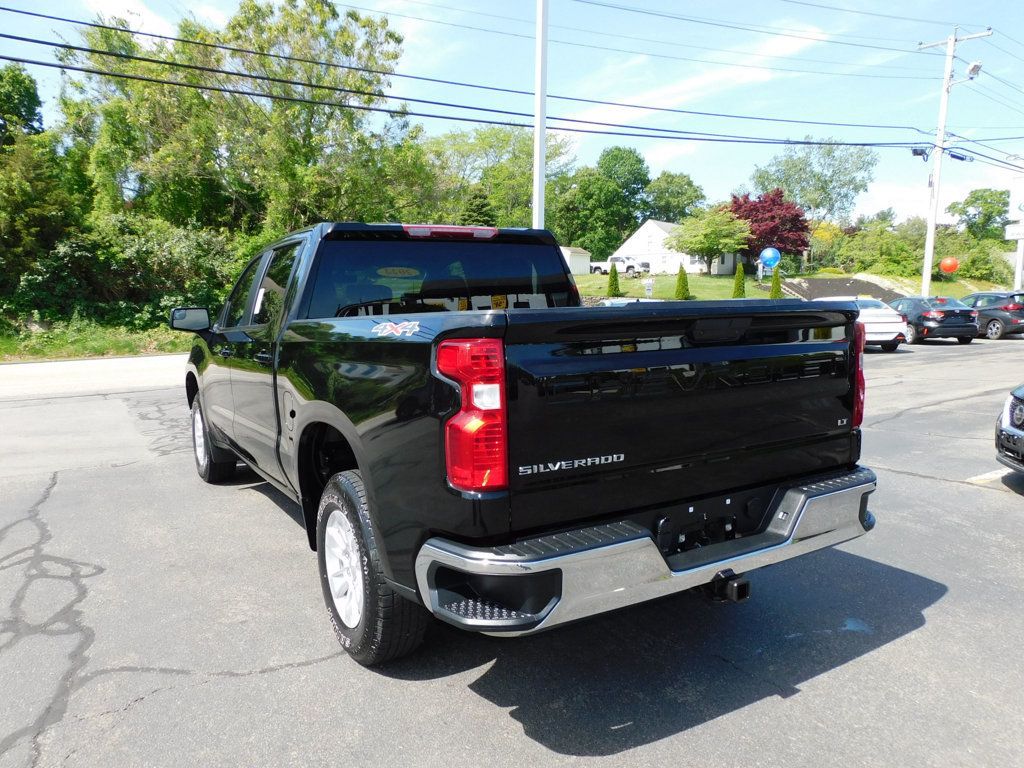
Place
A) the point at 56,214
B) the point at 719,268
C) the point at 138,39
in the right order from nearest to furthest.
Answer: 1. the point at 56,214
2. the point at 138,39
3. the point at 719,268

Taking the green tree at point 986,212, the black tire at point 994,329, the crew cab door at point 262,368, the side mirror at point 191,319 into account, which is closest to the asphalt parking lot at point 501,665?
the crew cab door at point 262,368

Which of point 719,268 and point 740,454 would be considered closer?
point 740,454

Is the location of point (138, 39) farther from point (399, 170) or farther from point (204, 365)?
point (204, 365)

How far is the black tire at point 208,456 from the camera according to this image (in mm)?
5793

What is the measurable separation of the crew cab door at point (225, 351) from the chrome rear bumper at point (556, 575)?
2.81m

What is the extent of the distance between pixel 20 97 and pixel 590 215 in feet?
209

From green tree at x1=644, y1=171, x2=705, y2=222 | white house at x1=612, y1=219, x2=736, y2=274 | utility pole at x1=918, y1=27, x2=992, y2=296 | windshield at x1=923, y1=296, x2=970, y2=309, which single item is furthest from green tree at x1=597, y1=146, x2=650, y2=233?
windshield at x1=923, y1=296, x2=970, y2=309

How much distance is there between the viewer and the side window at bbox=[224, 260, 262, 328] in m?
4.89

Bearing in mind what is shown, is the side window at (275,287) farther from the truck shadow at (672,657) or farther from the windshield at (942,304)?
the windshield at (942,304)

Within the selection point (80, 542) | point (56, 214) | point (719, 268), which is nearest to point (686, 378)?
point (80, 542)

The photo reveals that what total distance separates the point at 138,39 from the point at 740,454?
35742 mm

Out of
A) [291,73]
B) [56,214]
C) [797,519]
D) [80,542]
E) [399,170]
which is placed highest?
[291,73]

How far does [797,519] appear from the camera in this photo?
2.86 m

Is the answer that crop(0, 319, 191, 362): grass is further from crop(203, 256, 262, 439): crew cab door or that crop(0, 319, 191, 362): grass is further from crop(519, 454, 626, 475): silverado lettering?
crop(519, 454, 626, 475): silverado lettering
